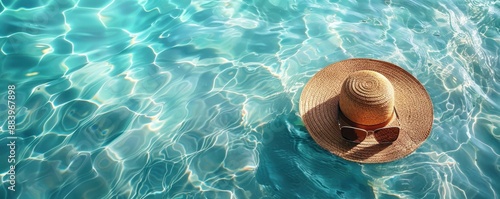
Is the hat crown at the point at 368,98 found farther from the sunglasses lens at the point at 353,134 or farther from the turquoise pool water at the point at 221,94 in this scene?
the turquoise pool water at the point at 221,94

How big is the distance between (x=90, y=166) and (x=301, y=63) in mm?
2621

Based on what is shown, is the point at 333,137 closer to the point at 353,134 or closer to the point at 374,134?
the point at 353,134

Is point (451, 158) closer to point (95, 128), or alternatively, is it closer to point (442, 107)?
point (442, 107)

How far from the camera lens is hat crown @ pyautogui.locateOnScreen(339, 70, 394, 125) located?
3.24 meters

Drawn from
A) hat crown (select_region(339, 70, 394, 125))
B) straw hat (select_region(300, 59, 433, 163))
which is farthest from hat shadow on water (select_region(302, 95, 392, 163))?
hat crown (select_region(339, 70, 394, 125))

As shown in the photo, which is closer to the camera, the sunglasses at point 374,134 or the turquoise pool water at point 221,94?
the sunglasses at point 374,134

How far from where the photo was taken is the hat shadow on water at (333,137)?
339 cm

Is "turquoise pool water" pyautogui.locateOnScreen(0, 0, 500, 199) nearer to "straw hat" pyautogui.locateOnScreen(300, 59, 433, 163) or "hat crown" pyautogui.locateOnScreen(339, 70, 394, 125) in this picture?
"straw hat" pyautogui.locateOnScreen(300, 59, 433, 163)

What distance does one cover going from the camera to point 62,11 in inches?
219

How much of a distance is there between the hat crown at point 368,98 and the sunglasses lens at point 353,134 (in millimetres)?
101

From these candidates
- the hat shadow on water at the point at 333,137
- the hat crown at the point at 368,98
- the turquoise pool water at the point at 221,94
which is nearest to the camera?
the hat crown at the point at 368,98

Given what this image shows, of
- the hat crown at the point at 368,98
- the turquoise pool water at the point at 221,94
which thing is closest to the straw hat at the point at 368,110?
the hat crown at the point at 368,98

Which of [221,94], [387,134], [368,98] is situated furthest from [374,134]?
[221,94]

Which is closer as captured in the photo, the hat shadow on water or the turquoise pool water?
the hat shadow on water
